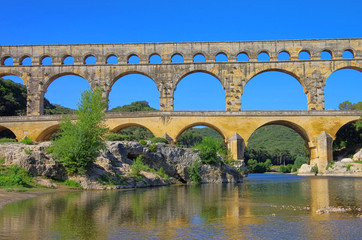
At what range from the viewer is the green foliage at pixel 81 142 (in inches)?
760

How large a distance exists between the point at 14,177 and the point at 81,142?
4003 mm

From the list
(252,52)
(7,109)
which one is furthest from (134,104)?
Answer: (252,52)

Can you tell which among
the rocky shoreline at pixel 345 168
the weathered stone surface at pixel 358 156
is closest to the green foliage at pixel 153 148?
the rocky shoreline at pixel 345 168

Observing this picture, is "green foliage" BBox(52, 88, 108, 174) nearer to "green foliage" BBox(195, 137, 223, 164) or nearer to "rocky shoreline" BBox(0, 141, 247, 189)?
"rocky shoreline" BBox(0, 141, 247, 189)

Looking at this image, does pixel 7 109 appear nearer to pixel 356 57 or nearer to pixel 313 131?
pixel 313 131

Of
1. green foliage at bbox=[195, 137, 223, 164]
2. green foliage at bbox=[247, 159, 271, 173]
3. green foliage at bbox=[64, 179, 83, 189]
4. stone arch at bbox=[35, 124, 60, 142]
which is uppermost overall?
stone arch at bbox=[35, 124, 60, 142]

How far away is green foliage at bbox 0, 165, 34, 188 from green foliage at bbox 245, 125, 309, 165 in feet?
191

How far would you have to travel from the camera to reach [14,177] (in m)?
16.5

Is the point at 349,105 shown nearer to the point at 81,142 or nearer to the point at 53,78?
the point at 53,78

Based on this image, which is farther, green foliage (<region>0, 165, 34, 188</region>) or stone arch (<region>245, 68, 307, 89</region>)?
stone arch (<region>245, 68, 307, 89</region>)

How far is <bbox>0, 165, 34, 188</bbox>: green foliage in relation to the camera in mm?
16247

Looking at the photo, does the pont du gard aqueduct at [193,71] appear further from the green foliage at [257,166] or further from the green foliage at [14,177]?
the green foliage at [257,166]

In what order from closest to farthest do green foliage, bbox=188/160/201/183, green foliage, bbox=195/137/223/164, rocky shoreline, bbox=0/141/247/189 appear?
rocky shoreline, bbox=0/141/247/189 → green foliage, bbox=188/160/201/183 → green foliage, bbox=195/137/223/164

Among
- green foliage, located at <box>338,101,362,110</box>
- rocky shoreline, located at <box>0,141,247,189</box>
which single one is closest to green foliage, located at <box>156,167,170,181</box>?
rocky shoreline, located at <box>0,141,247,189</box>
